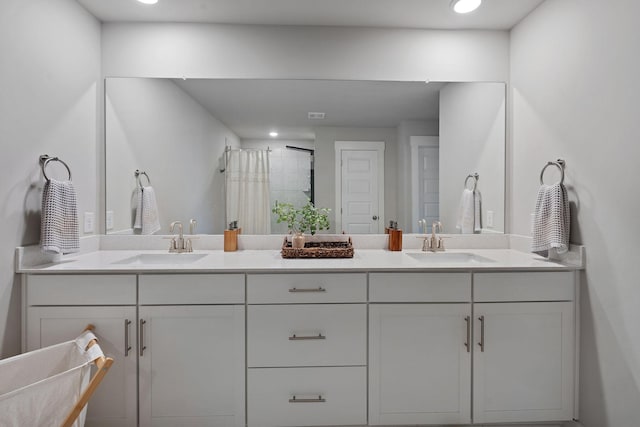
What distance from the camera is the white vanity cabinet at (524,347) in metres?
1.63

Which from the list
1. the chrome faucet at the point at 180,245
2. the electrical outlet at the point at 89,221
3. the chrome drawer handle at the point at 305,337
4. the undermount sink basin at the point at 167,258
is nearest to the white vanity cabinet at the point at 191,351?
the chrome drawer handle at the point at 305,337

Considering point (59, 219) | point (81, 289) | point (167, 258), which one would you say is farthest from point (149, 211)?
point (81, 289)

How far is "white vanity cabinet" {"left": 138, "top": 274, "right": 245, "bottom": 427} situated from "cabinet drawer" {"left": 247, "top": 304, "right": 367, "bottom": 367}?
8 cm

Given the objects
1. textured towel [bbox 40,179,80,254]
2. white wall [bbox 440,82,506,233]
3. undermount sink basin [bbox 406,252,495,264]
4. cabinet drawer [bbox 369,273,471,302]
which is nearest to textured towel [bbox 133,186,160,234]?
textured towel [bbox 40,179,80,254]

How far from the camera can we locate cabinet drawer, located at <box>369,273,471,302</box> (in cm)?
161

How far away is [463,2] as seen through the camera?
1.89 meters

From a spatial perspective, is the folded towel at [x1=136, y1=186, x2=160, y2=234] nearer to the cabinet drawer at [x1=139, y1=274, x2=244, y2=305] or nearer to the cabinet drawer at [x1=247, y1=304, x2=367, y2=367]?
the cabinet drawer at [x1=139, y1=274, x2=244, y2=305]

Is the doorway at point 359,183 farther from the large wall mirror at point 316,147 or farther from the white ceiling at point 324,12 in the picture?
the white ceiling at point 324,12

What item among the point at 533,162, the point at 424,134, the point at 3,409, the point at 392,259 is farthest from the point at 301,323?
the point at 533,162

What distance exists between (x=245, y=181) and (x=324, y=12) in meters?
1.13

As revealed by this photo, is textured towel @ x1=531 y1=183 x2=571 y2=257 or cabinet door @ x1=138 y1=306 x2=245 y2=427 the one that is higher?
textured towel @ x1=531 y1=183 x2=571 y2=257

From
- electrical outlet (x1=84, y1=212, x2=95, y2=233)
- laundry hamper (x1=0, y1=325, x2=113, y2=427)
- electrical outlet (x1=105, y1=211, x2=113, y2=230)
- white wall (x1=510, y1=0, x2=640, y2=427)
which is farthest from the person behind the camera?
electrical outlet (x1=105, y1=211, x2=113, y2=230)

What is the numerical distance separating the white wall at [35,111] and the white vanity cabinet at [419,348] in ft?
5.49

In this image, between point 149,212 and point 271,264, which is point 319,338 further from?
point 149,212
